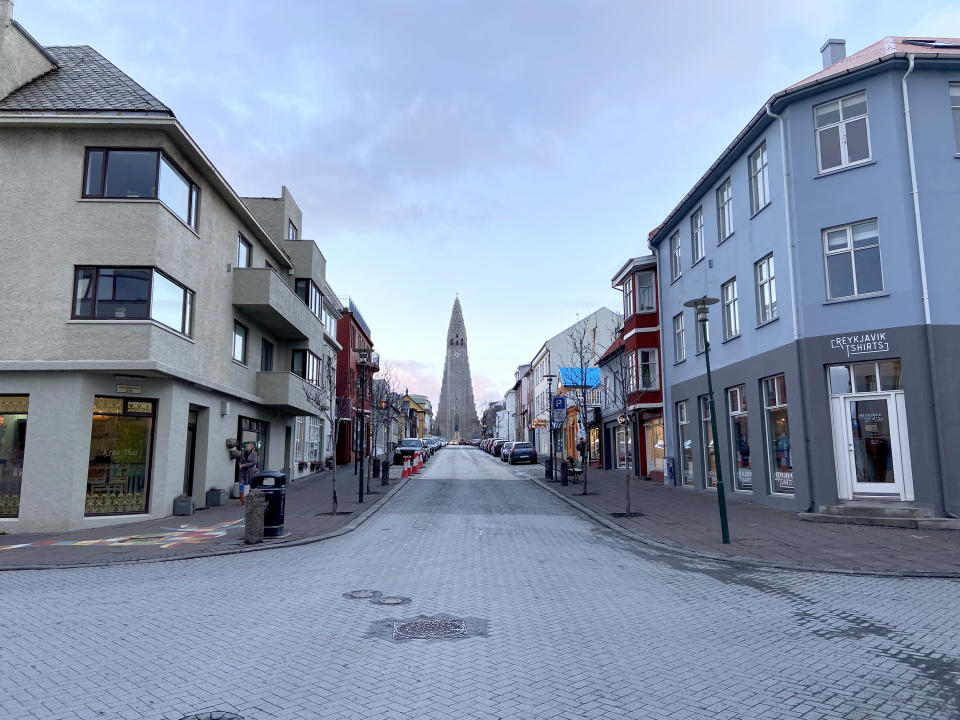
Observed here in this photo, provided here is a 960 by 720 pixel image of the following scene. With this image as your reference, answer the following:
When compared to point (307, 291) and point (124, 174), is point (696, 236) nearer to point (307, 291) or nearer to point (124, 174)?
point (307, 291)

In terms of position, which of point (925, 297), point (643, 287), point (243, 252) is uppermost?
point (643, 287)

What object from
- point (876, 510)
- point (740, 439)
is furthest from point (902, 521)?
point (740, 439)

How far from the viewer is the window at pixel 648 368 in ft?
96.2

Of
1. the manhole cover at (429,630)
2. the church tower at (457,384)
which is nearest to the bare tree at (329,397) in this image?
the manhole cover at (429,630)

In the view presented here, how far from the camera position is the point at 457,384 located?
15712cm

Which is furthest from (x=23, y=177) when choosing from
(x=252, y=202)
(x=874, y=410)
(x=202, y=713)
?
(x=874, y=410)

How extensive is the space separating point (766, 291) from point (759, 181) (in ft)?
10.2

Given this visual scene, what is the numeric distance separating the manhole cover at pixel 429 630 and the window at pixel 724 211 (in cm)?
1726

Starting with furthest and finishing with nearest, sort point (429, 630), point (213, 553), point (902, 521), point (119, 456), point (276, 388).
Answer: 1. point (276, 388)
2. point (119, 456)
3. point (902, 521)
4. point (213, 553)
5. point (429, 630)

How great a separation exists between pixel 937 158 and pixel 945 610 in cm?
1202

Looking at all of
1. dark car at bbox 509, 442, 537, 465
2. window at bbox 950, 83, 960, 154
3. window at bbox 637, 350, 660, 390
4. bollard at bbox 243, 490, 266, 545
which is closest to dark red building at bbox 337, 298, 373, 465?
dark car at bbox 509, 442, 537, 465

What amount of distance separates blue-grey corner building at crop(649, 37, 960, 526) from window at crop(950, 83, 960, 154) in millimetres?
33

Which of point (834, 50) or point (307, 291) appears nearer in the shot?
point (834, 50)

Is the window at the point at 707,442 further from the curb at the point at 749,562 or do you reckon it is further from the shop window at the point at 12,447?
the shop window at the point at 12,447
